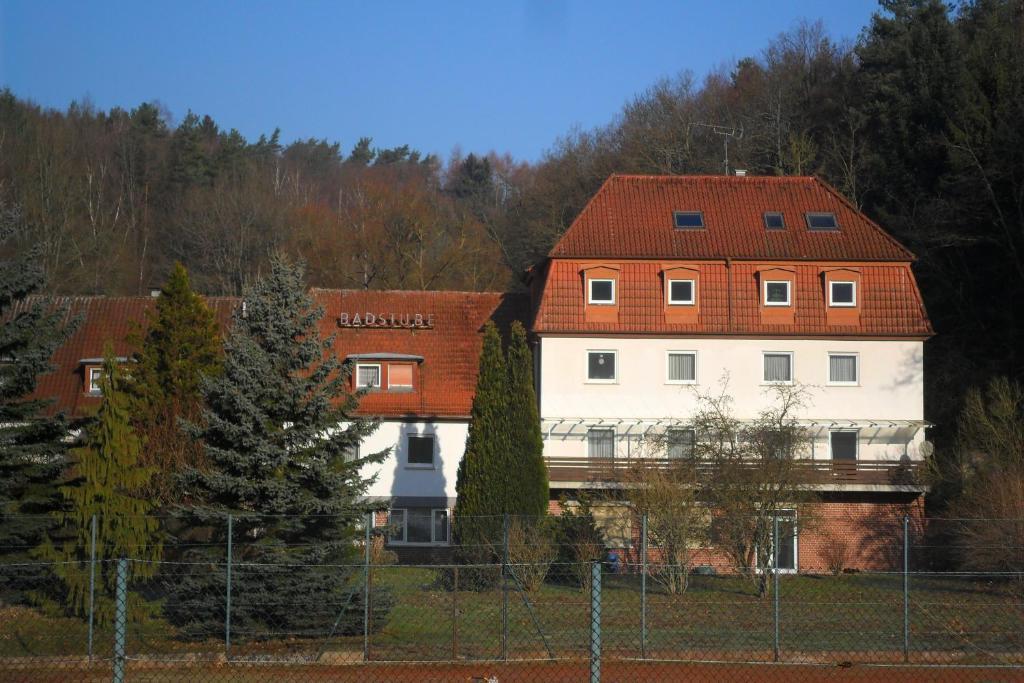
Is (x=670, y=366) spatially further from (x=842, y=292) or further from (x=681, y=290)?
(x=842, y=292)

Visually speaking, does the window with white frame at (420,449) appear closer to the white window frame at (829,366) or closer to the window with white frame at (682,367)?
the window with white frame at (682,367)

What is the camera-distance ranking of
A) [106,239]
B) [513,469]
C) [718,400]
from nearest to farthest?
[513,469] < [718,400] < [106,239]

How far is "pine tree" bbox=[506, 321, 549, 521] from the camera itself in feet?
92.0

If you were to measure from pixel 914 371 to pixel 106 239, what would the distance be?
35.3 metres

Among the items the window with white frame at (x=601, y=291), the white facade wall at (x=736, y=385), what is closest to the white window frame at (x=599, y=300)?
the window with white frame at (x=601, y=291)

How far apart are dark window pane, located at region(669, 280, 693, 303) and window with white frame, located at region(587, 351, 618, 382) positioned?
2573 mm

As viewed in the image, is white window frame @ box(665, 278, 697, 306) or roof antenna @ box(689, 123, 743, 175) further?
roof antenna @ box(689, 123, 743, 175)

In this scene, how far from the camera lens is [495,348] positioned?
28.6 meters

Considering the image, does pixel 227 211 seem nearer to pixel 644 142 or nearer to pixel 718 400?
pixel 644 142

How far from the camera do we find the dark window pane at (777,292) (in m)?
35.8

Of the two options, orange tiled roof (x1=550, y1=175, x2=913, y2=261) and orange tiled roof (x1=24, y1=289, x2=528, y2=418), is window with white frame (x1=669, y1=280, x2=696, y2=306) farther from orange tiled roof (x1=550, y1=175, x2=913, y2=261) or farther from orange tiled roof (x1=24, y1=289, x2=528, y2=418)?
orange tiled roof (x1=24, y1=289, x2=528, y2=418)

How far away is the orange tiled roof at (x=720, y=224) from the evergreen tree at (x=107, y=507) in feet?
61.2

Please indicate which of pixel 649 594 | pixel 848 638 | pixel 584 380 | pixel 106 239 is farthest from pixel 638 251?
pixel 106 239

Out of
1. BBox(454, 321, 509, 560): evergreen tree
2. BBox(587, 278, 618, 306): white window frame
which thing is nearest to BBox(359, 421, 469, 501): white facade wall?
BBox(587, 278, 618, 306): white window frame
